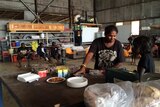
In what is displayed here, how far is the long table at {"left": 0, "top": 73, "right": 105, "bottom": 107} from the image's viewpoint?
1187 millimetres

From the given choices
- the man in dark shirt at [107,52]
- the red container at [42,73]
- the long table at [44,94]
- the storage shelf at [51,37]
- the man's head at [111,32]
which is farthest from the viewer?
the storage shelf at [51,37]

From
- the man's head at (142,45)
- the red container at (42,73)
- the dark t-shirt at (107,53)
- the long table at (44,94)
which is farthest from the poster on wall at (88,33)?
the long table at (44,94)

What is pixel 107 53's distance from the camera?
228 cm

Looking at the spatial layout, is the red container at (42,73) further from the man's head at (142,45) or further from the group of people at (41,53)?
the group of people at (41,53)

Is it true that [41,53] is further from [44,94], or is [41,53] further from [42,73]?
[44,94]

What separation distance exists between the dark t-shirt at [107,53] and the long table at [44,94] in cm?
59

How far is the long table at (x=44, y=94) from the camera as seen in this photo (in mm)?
1187

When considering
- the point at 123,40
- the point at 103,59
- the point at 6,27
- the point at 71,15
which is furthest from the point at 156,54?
the point at 6,27

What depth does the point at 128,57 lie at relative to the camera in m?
8.42

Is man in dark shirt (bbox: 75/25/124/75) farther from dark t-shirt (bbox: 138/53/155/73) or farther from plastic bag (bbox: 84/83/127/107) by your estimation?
plastic bag (bbox: 84/83/127/107)

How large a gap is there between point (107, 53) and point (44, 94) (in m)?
1.20

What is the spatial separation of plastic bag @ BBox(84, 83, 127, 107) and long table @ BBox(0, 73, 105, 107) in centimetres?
32

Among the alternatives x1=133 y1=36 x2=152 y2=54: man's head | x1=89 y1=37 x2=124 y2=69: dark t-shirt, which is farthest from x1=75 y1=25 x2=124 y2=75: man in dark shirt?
x1=133 y1=36 x2=152 y2=54: man's head

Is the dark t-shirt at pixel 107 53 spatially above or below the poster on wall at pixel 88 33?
below
